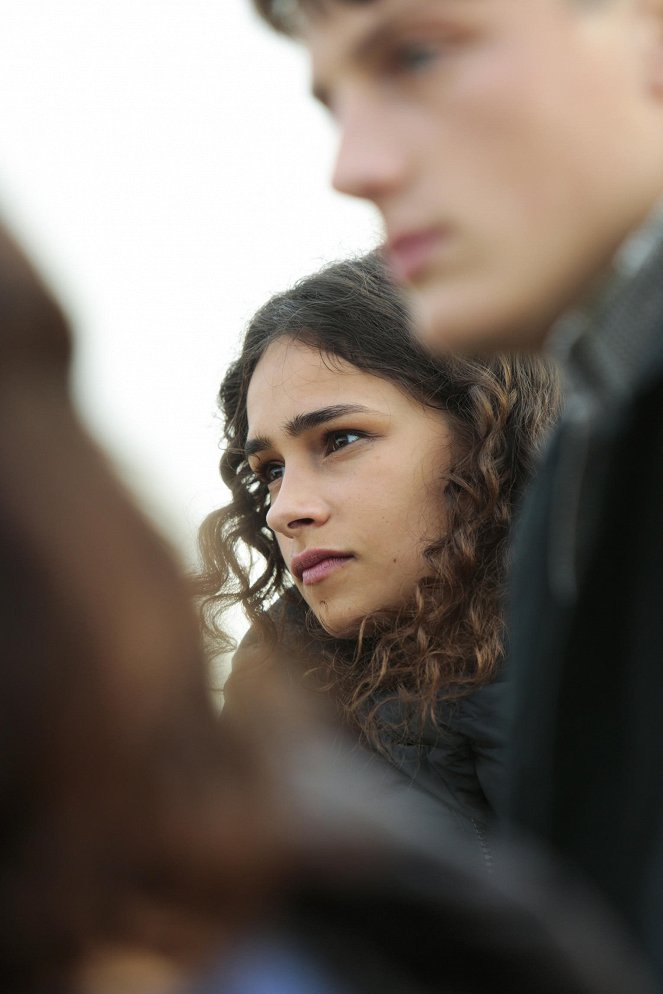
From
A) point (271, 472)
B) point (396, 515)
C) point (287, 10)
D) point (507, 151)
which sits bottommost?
point (396, 515)

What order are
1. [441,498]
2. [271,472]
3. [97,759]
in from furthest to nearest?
[271,472] < [441,498] < [97,759]

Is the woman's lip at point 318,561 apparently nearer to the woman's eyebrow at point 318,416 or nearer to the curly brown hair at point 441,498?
the curly brown hair at point 441,498

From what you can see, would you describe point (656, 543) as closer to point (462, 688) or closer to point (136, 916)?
point (136, 916)

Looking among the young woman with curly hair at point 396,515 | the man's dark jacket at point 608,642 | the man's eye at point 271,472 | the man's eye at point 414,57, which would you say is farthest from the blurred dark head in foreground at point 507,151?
the man's eye at point 271,472

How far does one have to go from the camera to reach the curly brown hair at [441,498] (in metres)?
3.16

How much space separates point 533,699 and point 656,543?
0.86 feet

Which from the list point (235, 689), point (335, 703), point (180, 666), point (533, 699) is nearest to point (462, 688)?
point (335, 703)

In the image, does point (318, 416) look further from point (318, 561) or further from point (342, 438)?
point (318, 561)

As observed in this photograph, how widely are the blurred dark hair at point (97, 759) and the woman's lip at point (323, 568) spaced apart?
2.19 metres

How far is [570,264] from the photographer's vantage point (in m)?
1.53

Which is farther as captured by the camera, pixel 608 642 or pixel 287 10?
pixel 287 10

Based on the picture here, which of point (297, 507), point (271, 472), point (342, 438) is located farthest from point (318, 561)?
point (271, 472)

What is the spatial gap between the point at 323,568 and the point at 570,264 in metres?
1.74

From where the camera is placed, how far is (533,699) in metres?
1.63
